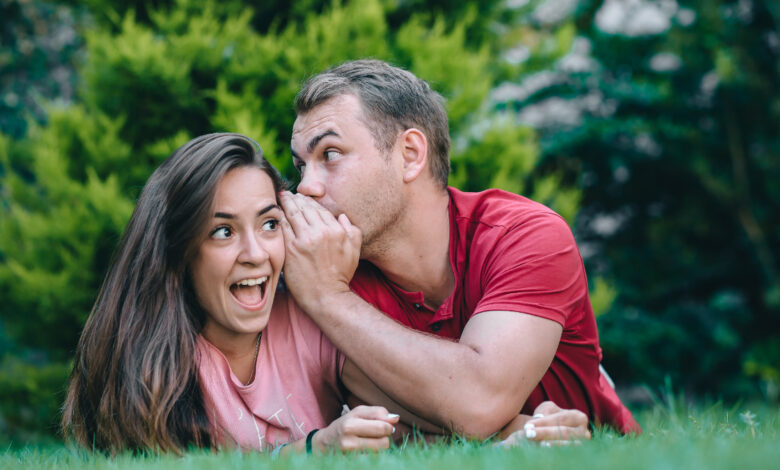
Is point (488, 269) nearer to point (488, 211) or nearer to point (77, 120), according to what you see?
point (488, 211)

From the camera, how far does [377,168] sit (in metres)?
3.80

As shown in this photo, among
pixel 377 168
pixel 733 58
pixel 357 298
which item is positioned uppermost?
pixel 733 58

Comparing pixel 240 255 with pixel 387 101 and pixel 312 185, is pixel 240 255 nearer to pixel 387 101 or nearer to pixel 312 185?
pixel 312 185

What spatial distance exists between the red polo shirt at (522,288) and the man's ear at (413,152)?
0.99ft

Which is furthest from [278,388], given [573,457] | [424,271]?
[573,457]

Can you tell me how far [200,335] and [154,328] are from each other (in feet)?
0.82

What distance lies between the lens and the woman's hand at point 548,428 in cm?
269

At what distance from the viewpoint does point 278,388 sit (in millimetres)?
3477

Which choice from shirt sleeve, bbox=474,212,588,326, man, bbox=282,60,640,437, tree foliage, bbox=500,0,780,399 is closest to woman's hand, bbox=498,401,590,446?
man, bbox=282,60,640,437

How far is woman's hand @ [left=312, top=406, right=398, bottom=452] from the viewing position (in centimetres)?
274

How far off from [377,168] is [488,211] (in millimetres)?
660

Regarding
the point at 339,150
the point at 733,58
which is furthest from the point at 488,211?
the point at 733,58

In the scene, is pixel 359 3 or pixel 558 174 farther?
pixel 558 174

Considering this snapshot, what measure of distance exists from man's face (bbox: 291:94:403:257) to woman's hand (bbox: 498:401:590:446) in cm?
132
